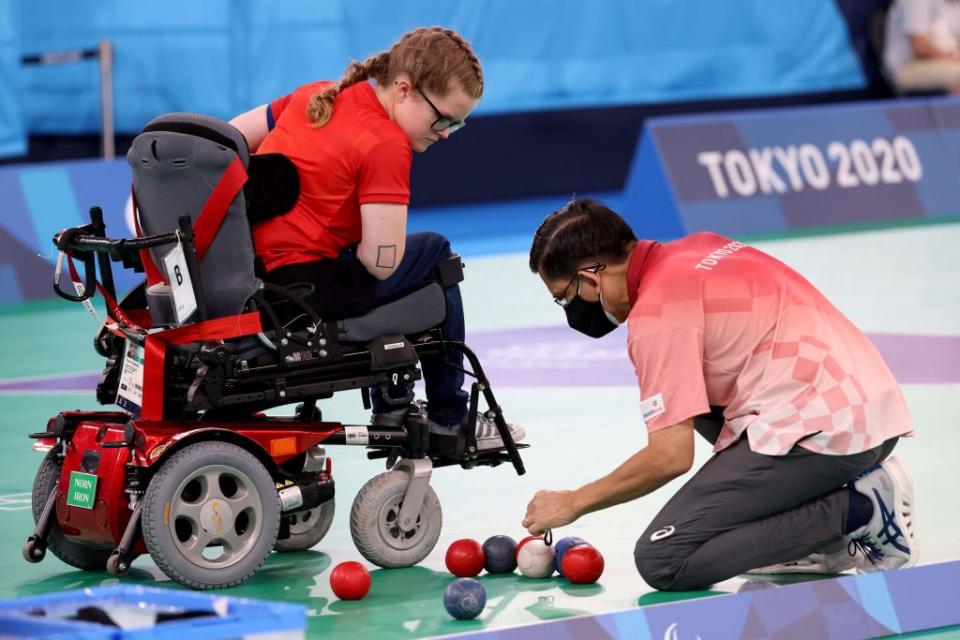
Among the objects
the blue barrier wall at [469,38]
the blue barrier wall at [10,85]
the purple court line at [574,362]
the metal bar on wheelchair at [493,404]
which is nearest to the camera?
the metal bar on wheelchair at [493,404]

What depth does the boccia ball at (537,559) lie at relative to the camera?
205 inches

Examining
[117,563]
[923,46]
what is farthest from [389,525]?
[923,46]

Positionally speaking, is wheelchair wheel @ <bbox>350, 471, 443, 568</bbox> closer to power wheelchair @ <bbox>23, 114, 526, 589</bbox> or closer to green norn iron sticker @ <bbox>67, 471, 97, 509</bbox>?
power wheelchair @ <bbox>23, 114, 526, 589</bbox>

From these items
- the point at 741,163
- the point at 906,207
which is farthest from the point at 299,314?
the point at 906,207

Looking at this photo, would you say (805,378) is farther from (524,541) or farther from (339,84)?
(339,84)

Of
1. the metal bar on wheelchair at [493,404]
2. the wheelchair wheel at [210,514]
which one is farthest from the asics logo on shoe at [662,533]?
the wheelchair wheel at [210,514]

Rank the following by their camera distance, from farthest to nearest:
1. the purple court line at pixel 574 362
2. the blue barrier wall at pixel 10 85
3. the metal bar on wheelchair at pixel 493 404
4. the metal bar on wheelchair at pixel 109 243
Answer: the blue barrier wall at pixel 10 85
the purple court line at pixel 574 362
the metal bar on wheelchair at pixel 493 404
the metal bar on wheelchair at pixel 109 243

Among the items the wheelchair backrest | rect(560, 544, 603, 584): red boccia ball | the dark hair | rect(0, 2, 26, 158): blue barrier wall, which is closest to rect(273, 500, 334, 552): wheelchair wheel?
the wheelchair backrest

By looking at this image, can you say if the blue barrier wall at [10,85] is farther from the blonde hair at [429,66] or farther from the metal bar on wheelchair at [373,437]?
the metal bar on wheelchair at [373,437]

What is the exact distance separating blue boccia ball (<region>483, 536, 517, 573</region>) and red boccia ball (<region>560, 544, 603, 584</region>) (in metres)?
0.25

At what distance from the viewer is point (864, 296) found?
1149 centimetres

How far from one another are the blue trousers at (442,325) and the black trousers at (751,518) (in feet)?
3.25

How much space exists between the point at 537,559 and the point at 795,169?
10.8 metres

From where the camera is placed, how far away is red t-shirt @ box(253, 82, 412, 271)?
17.3 feet
